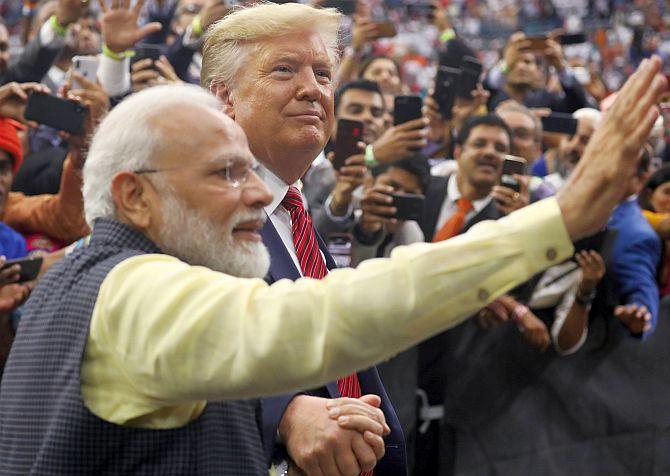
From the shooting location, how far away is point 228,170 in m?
1.79

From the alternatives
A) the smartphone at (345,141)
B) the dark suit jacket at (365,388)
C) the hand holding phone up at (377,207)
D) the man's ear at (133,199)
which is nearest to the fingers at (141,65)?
the smartphone at (345,141)

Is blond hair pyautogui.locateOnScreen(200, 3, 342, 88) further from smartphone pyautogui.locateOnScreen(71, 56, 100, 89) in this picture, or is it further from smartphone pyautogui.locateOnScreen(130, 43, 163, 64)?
smartphone pyautogui.locateOnScreen(130, 43, 163, 64)

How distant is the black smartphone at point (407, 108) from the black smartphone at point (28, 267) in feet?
6.25

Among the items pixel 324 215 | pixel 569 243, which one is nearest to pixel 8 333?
pixel 324 215

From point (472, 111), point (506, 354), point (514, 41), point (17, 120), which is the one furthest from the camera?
point (514, 41)

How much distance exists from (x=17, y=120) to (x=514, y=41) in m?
3.84

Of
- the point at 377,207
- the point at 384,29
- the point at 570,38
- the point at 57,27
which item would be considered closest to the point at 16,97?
the point at 57,27

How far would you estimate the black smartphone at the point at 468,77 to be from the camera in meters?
6.21

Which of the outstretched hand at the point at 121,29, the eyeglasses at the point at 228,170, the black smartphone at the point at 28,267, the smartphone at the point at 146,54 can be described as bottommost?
the smartphone at the point at 146,54

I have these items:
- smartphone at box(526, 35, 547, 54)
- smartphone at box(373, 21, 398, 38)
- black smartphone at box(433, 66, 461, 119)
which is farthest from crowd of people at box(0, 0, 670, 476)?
smartphone at box(526, 35, 547, 54)

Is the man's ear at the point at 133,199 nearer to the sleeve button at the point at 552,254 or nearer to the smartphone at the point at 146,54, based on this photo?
the sleeve button at the point at 552,254

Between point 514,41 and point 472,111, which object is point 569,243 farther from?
point 514,41

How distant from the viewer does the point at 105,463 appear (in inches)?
→ 65.6

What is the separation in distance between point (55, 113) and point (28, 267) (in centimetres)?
88
